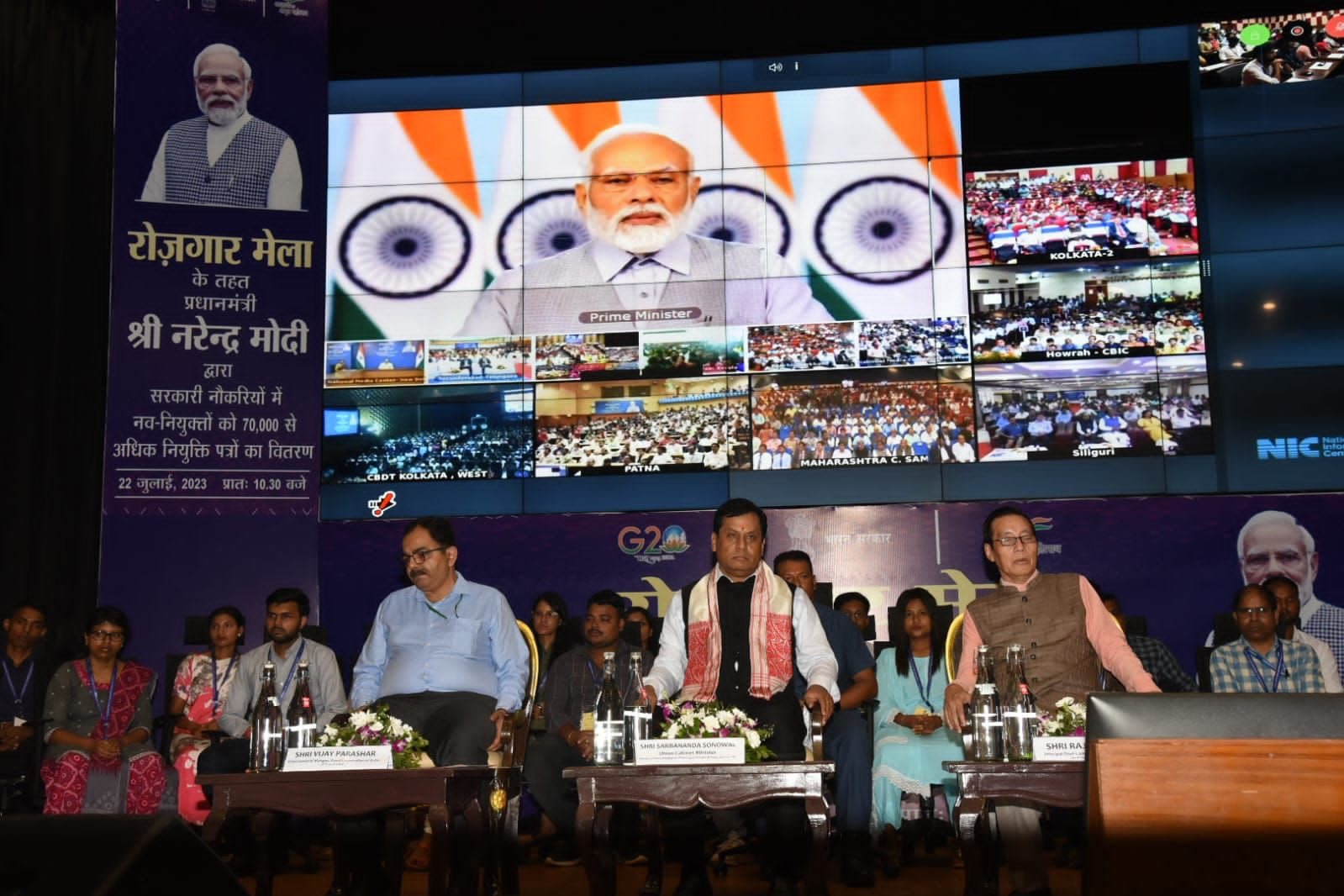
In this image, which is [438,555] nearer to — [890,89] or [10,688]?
[10,688]

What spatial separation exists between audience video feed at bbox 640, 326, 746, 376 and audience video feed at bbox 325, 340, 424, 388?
1.39 m

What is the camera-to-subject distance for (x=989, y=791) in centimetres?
327

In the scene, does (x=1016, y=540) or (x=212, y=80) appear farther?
(x=212, y=80)

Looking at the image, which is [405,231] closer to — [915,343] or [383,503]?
[383,503]

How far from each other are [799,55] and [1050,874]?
5.14 metres

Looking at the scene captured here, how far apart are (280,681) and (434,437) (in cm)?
307

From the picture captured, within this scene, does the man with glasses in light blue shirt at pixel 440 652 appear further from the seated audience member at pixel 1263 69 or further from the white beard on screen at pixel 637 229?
the seated audience member at pixel 1263 69

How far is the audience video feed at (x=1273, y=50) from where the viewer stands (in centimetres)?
783

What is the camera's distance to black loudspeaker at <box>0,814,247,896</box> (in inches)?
43.0

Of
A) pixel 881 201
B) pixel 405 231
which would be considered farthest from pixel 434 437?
pixel 881 201

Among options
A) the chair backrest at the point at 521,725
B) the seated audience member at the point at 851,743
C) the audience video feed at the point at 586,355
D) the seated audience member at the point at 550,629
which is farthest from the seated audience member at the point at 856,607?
the chair backrest at the point at 521,725

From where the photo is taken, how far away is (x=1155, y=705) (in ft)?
5.12

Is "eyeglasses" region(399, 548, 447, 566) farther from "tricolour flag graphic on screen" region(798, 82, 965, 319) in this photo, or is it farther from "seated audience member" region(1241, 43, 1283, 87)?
"seated audience member" region(1241, 43, 1283, 87)

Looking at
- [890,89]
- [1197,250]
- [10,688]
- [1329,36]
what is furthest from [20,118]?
[1329,36]
